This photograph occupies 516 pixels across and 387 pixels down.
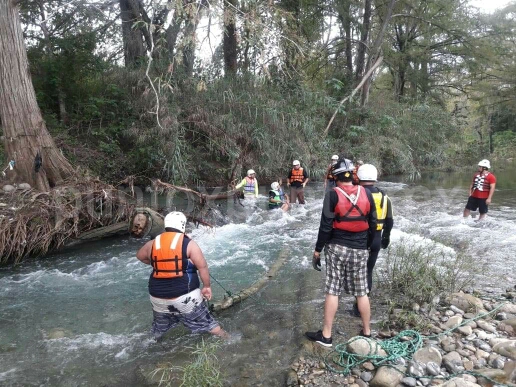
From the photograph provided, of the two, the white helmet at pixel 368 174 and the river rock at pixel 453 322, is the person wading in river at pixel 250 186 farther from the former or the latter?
the river rock at pixel 453 322

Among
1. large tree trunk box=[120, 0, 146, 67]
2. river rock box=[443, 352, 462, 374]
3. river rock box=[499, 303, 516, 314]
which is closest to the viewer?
river rock box=[443, 352, 462, 374]

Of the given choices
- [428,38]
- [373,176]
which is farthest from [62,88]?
[428,38]

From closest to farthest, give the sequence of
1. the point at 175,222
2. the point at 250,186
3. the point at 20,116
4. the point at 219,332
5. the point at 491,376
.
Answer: the point at 491,376, the point at 175,222, the point at 219,332, the point at 20,116, the point at 250,186

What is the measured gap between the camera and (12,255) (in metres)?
6.72

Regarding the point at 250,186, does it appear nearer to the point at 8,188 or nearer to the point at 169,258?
the point at 8,188

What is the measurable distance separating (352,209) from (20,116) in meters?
7.45

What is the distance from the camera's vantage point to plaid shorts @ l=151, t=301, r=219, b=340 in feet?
13.2

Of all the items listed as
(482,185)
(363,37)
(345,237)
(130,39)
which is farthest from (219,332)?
(363,37)

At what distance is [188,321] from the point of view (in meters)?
4.04

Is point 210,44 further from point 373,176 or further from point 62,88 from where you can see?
point 62,88

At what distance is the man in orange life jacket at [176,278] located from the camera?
3791mm

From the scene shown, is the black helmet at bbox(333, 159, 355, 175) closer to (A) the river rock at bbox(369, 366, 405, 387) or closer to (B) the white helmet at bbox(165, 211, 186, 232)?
(B) the white helmet at bbox(165, 211, 186, 232)

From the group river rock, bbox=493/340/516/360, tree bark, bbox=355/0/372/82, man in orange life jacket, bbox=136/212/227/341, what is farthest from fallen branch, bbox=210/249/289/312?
tree bark, bbox=355/0/372/82

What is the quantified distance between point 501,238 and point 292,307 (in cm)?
590
